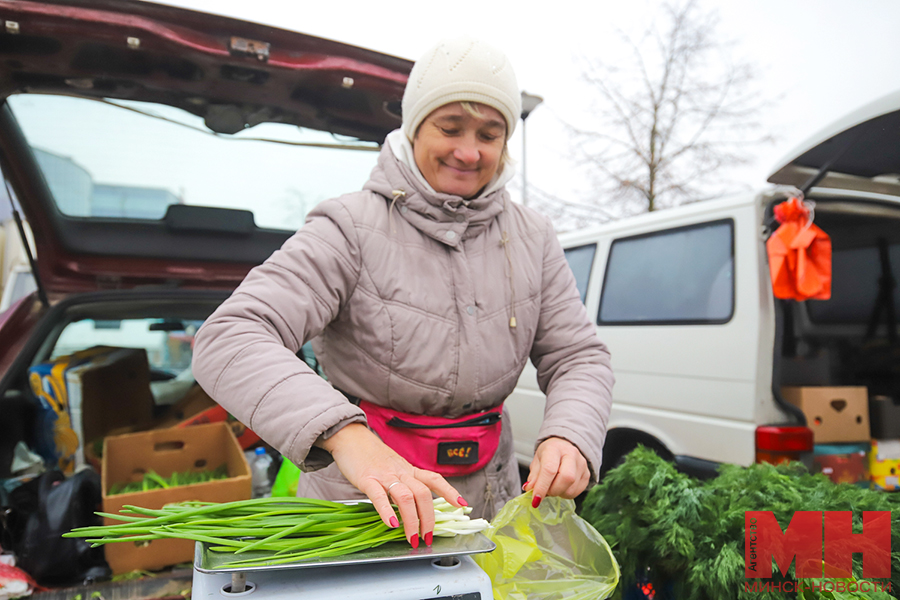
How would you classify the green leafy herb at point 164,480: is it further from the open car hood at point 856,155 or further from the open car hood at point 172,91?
the open car hood at point 856,155

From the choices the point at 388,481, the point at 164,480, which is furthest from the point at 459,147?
the point at 164,480

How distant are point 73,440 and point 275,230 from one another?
1387mm

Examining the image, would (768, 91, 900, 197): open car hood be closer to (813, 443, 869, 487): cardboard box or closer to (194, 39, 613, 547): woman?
(813, 443, 869, 487): cardboard box

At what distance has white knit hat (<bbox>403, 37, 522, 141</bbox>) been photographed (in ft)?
4.43

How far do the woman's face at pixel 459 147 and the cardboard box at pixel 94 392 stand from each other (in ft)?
7.24

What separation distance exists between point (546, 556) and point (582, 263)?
3.59 meters

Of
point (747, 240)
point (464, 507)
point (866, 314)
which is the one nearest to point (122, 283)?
point (464, 507)

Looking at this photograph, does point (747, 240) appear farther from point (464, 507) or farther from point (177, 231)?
point (177, 231)

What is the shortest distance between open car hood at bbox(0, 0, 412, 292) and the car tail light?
236 cm

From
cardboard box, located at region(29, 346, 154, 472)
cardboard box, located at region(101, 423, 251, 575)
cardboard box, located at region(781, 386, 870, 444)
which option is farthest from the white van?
cardboard box, located at region(29, 346, 154, 472)

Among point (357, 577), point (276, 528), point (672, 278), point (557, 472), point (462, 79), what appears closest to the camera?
point (357, 577)

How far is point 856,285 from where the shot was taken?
3977 millimetres

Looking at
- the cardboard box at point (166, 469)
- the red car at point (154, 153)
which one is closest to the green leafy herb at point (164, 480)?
the cardboard box at point (166, 469)

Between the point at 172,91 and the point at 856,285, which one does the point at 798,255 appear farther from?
the point at 172,91
